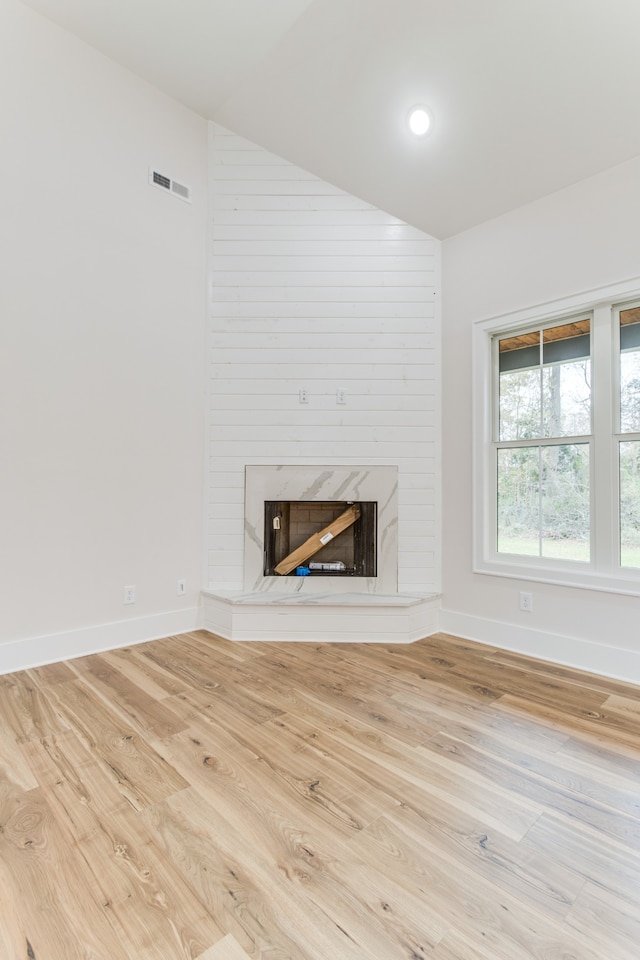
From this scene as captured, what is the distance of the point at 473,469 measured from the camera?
131 inches

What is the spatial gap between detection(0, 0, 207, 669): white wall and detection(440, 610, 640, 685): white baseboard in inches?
75.6

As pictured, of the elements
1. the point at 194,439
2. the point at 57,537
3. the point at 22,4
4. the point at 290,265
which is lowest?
the point at 57,537

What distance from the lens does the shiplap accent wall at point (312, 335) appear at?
3498mm

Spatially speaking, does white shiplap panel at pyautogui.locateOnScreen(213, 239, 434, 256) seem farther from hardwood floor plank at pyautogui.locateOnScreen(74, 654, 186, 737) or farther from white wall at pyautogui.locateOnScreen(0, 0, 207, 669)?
hardwood floor plank at pyautogui.locateOnScreen(74, 654, 186, 737)

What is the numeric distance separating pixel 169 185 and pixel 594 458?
3318mm

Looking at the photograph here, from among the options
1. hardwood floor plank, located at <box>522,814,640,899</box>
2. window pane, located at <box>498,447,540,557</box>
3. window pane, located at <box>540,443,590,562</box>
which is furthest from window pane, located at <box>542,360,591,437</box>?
hardwood floor plank, located at <box>522,814,640,899</box>

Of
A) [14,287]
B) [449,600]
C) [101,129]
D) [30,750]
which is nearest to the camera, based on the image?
[30,750]

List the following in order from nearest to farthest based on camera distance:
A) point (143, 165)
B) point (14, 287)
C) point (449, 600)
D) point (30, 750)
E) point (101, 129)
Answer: point (30, 750)
point (14, 287)
point (101, 129)
point (143, 165)
point (449, 600)

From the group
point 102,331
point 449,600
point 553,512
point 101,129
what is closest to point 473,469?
point 553,512

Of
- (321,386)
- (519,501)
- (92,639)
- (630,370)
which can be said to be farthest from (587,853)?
(321,386)

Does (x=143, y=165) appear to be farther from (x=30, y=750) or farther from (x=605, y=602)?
(x=605, y=602)

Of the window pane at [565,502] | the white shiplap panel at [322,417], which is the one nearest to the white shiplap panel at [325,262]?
the white shiplap panel at [322,417]

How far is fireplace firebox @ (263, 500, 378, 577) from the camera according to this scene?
3492mm

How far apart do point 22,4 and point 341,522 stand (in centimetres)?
357
